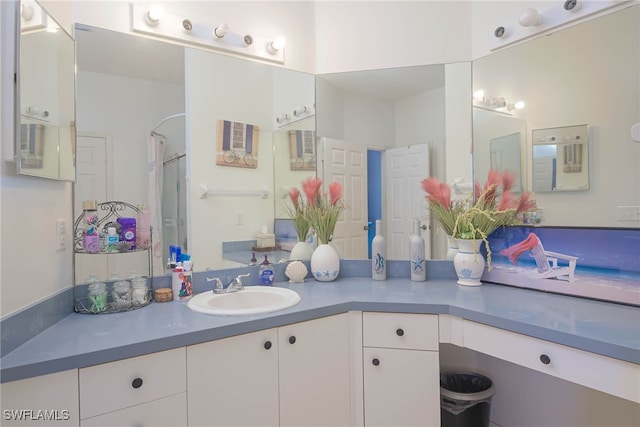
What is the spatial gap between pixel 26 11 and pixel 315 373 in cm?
163

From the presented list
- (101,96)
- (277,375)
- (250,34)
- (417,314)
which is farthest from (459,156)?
(101,96)

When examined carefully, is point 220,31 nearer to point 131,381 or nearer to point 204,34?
point 204,34

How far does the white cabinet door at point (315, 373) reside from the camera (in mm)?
1456

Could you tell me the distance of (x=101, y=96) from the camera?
62.6 inches

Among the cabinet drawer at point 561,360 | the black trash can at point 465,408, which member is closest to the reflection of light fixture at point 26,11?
the cabinet drawer at point 561,360

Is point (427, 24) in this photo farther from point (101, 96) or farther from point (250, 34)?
point (101, 96)

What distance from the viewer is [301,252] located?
7.11ft

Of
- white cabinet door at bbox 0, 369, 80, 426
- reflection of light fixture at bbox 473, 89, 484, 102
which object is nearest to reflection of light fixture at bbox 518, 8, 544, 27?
reflection of light fixture at bbox 473, 89, 484, 102

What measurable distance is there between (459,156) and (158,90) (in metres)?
1.59

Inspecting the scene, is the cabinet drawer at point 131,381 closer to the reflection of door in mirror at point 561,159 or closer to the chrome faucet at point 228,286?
the chrome faucet at point 228,286

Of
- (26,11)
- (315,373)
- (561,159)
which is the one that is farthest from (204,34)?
(561,159)

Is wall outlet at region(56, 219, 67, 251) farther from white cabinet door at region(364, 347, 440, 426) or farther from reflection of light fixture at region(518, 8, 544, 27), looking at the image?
reflection of light fixture at region(518, 8, 544, 27)

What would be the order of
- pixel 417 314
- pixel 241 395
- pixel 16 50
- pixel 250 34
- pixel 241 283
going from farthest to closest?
1. pixel 250 34
2. pixel 241 283
3. pixel 417 314
4. pixel 241 395
5. pixel 16 50

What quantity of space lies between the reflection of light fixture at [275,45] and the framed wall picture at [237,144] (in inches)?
17.6
